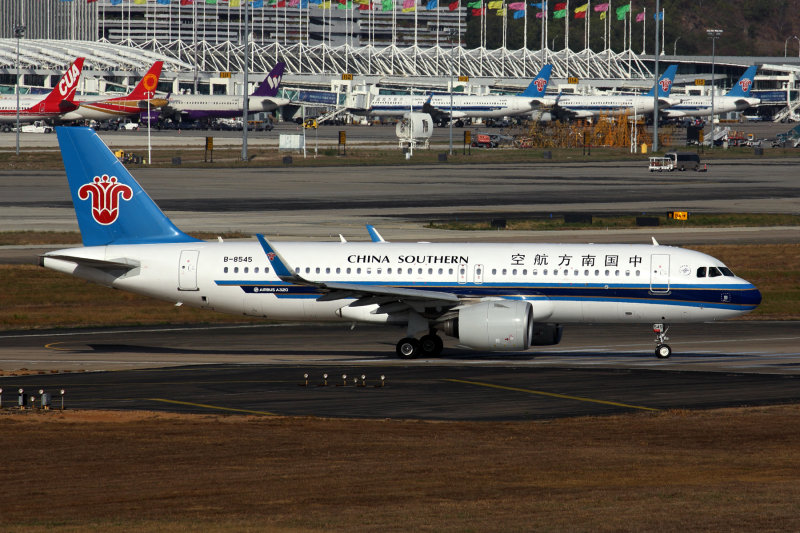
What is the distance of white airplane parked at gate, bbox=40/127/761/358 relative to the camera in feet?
144

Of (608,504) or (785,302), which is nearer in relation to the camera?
(608,504)

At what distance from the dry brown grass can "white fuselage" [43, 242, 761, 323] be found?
986 centimetres

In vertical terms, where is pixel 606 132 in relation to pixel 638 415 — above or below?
above

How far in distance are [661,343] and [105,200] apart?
21.9 meters

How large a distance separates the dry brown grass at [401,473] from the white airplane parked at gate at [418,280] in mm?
9910

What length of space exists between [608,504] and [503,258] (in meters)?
22.9

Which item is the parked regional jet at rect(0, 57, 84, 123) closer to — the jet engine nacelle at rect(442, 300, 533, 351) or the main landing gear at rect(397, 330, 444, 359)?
the main landing gear at rect(397, 330, 444, 359)

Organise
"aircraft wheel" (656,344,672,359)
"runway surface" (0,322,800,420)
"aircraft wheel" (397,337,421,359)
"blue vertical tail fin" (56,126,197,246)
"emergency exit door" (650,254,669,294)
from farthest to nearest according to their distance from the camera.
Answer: "blue vertical tail fin" (56,126,197,246) → "aircraft wheel" (397,337,421,359) → "aircraft wheel" (656,344,672,359) → "emergency exit door" (650,254,669,294) → "runway surface" (0,322,800,420)

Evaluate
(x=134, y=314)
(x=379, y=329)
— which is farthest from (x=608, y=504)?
(x=134, y=314)

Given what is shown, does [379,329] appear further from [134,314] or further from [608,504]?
[608,504]

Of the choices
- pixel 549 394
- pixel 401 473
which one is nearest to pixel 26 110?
pixel 549 394

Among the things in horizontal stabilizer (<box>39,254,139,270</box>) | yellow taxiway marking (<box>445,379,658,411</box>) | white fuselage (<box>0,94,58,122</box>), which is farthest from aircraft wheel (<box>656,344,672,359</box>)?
white fuselage (<box>0,94,58,122</box>)

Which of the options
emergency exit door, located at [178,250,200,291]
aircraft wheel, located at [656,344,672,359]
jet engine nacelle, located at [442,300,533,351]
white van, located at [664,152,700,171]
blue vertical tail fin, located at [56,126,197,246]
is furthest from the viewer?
white van, located at [664,152,700,171]

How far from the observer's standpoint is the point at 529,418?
33344 mm
